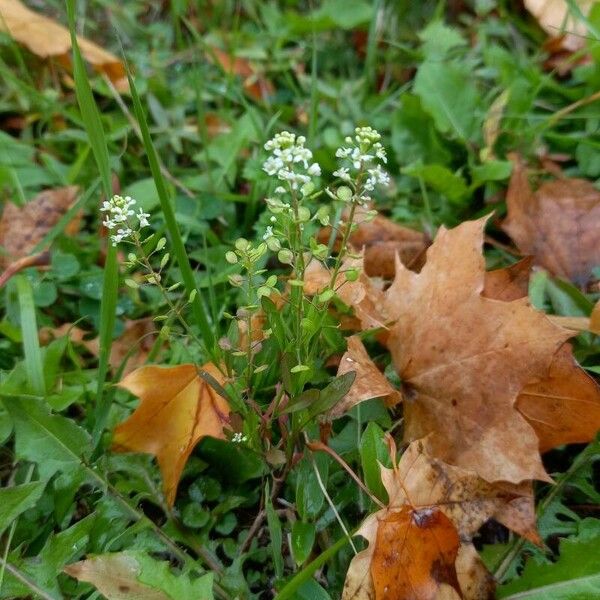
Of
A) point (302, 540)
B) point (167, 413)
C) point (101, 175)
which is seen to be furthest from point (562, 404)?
point (101, 175)

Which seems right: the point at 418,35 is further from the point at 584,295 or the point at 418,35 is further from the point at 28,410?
the point at 28,410

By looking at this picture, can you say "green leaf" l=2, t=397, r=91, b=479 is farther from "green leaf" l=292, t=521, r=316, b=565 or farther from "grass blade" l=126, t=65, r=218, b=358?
"green leaf" l=292, t=521, r=316, b=565

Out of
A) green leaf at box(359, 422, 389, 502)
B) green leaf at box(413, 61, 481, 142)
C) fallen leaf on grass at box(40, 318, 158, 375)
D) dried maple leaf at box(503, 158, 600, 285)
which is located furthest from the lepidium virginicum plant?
green leaf at box(413, 61, 481, 142)

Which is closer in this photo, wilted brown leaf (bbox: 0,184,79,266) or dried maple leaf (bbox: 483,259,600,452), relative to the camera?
dried maple leaf (bbox: 483,259,600,452)

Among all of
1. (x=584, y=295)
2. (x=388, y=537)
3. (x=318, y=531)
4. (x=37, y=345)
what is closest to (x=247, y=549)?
(x=318, y=531)

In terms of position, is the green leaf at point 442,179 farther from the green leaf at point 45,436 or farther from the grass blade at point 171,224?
the green leaf at point 45,436

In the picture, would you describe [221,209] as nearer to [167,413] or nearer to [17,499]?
[167,413]

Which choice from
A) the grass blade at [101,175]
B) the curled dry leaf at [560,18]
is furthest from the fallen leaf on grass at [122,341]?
the curled dry leaf at [560,18]
